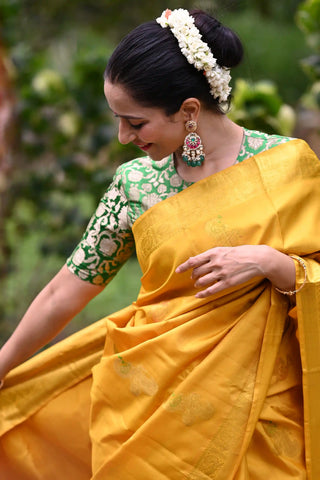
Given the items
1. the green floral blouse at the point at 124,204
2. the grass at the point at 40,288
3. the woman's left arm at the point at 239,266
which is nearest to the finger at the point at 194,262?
→ the woman's left arm at the point at 239,266

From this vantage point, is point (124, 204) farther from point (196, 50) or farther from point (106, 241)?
point (196, 50)

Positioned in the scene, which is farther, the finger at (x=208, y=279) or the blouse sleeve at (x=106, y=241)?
the blouse sleeve at (x=106, y=241)

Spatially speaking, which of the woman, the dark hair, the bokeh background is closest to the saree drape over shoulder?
the woman

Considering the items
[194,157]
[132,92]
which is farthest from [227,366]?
[132,92]

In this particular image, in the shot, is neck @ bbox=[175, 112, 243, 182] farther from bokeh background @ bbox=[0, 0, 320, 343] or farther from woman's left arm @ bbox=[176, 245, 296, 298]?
Result: bokeh background @ bbox=[0, 0, 320, 343]

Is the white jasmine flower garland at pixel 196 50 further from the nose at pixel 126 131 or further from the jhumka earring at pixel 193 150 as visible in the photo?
the nose at pixel 126 131

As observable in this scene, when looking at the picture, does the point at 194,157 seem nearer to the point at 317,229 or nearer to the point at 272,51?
the point at 317,229

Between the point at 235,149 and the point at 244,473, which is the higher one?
the point at 235,149

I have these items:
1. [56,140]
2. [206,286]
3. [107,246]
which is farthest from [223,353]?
[56,140]

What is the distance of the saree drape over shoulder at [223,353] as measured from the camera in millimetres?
1556

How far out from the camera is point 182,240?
1.61 meters

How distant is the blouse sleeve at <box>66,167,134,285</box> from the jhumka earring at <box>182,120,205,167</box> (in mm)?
204

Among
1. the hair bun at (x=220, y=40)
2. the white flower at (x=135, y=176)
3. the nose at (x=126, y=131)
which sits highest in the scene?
the hair bun at (x=220, y=40)

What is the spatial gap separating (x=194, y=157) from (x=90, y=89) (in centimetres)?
226
